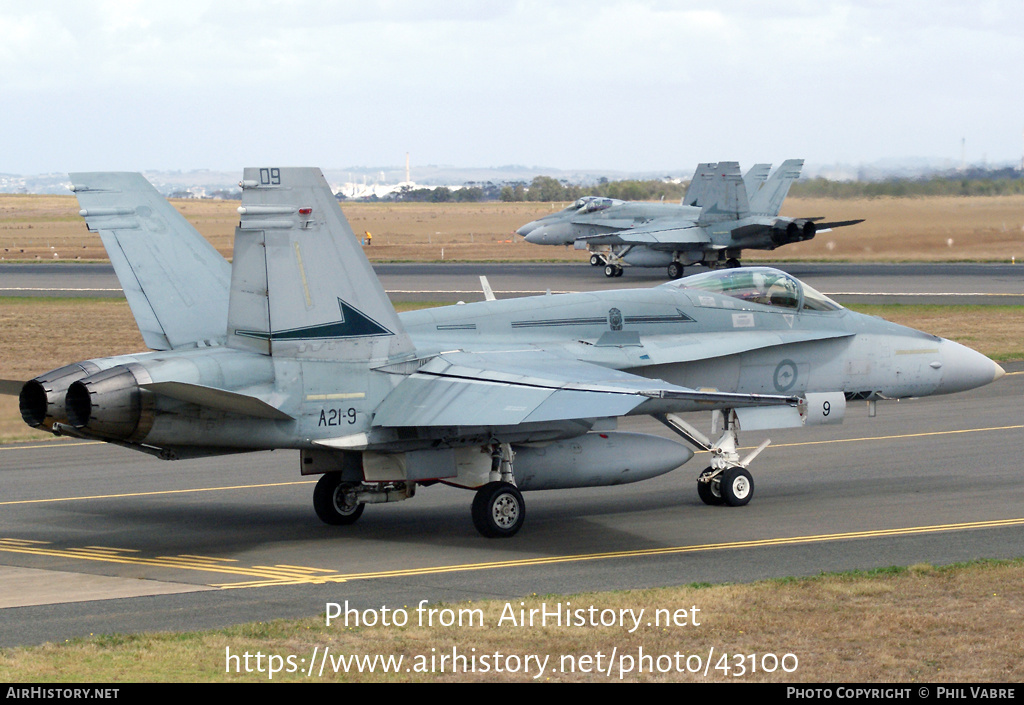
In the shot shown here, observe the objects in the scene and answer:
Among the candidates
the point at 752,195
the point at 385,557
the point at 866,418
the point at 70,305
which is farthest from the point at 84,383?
the point at 752,195

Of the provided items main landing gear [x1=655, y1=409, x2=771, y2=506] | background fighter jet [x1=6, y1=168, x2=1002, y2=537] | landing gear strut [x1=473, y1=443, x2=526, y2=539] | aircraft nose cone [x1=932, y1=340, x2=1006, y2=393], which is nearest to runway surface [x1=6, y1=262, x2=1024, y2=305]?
aircraft nose cone [x1=932, y1=340, x2=1006, y2=393]

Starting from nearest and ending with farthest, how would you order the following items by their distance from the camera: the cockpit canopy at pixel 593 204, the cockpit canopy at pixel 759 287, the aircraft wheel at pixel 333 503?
the aircraft wheel at pixel 333 503 → the cockpit canopy at pixel 759 287 → the cockpit canopy at pixel 593 204

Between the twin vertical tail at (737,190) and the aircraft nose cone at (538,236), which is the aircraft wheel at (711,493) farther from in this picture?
the aircraft nose cone at (538,236)

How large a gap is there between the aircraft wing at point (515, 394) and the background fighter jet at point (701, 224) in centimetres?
3972

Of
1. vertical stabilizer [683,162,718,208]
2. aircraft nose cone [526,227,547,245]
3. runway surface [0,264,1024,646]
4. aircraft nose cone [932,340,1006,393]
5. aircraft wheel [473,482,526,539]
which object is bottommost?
runway surface [0,264,1024,646]

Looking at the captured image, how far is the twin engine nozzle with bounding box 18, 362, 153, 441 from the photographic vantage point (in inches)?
502

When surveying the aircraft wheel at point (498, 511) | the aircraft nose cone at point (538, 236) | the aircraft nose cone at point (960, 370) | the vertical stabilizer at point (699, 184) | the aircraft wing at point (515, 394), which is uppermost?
the vertical stabilizer at point (699, 184)

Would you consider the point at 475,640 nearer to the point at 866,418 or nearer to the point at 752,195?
the point at 866,418

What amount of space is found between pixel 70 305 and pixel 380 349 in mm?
34442

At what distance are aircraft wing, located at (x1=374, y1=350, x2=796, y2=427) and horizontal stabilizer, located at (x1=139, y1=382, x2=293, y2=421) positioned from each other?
1385mm

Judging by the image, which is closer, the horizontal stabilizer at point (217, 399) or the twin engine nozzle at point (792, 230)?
the horizontal stabilizer at point (217, 399)

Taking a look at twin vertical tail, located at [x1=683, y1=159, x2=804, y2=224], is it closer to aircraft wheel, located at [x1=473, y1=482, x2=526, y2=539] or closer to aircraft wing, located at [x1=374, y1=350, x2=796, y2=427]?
aircraft wing, located at [x1=374, y1=350, x2=796, y2=427]

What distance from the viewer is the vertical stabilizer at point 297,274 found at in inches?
540

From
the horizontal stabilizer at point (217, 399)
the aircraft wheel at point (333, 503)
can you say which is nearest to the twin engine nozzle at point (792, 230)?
the aircraft wheel at point (333, 503)
